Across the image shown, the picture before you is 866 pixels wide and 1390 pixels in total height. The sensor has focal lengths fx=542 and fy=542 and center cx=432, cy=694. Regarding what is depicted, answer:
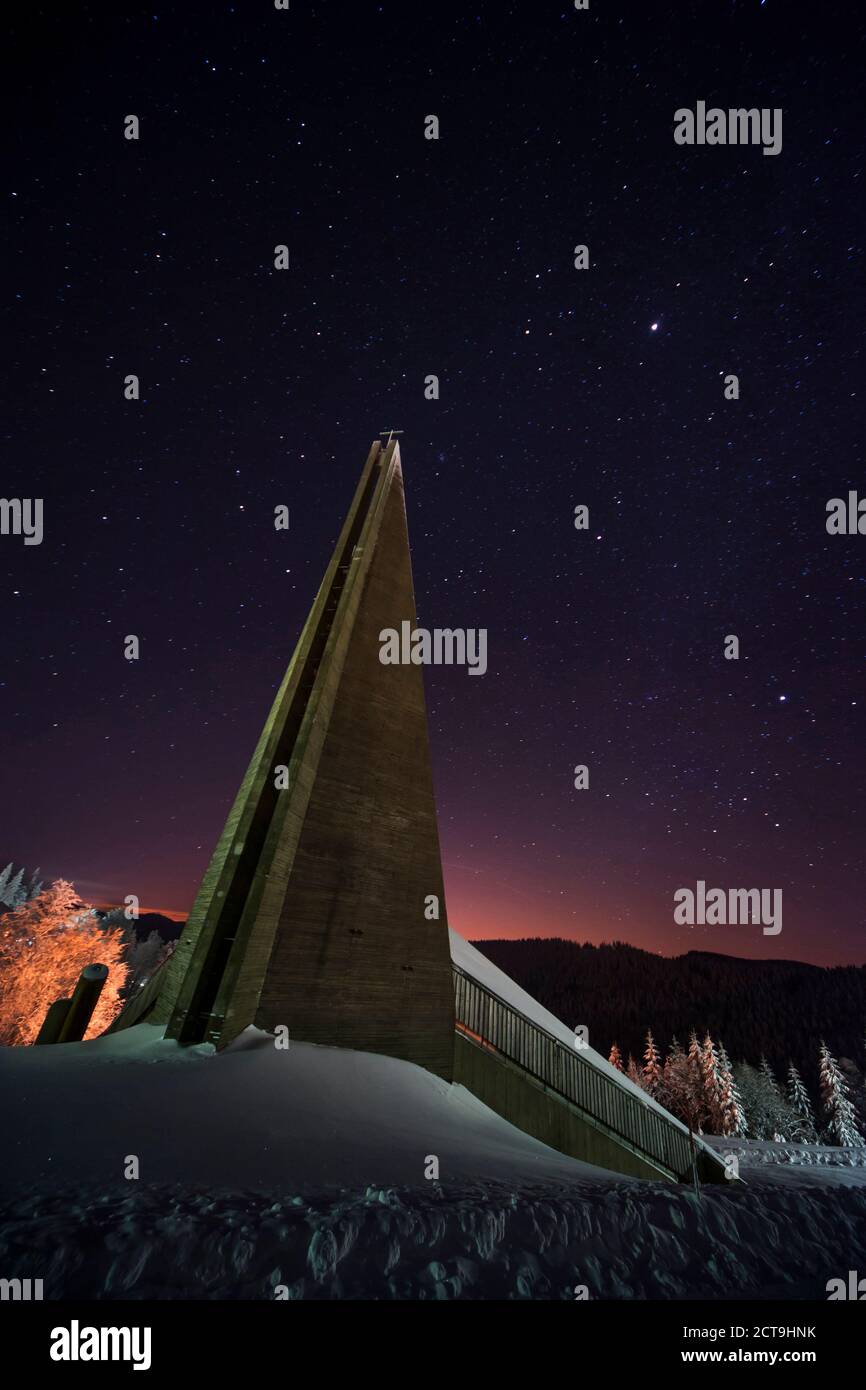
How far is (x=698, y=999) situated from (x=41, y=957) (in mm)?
104666

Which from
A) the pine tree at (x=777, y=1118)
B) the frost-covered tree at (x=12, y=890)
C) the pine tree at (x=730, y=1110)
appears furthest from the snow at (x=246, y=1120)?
the frost-covered tree at (x=12, y=890)

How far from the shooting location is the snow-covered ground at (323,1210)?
322cm

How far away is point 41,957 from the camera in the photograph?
28656 mm

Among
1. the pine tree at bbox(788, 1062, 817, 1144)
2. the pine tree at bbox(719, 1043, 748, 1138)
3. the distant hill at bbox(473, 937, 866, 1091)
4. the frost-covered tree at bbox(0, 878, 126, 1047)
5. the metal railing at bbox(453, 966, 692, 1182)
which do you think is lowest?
the distant hill at bbox(473, 937, 866, 1091)

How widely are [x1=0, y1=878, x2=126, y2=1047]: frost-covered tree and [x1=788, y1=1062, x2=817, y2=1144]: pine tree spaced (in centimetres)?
5818

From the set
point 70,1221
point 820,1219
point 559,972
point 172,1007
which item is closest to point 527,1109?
point 820,1219

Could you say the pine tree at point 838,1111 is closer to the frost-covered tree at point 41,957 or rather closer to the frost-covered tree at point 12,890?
the frost-covered tree at point 41,957

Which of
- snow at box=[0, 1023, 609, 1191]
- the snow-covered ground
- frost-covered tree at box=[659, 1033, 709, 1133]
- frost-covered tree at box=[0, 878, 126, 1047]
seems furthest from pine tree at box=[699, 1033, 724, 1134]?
the snow-covered ground

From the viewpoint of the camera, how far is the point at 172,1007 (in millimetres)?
7477

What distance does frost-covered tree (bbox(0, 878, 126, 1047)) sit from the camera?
27203mm

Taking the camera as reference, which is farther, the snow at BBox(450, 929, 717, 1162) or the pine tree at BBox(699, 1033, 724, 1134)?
the pine tree at BBox(699, 1033, 724, 1134)

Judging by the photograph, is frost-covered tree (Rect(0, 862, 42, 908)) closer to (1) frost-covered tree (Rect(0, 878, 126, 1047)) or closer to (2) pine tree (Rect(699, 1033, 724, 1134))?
(1) frost-covered tree (Rect(0, 878, 126, 1047))

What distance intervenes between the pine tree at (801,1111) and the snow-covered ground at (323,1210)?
2421 inches
